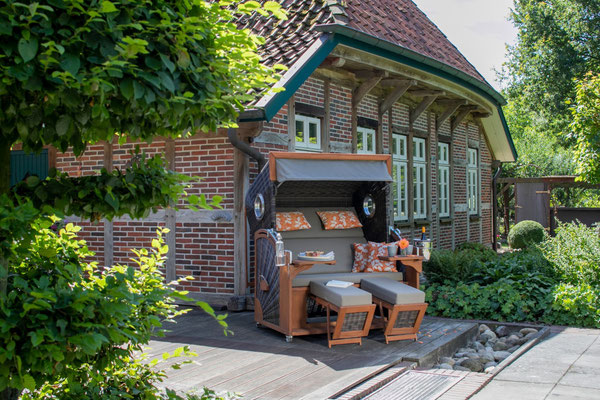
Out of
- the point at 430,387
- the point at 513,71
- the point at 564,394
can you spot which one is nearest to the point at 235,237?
the point at 430,387

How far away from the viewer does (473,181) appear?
16.2 meters

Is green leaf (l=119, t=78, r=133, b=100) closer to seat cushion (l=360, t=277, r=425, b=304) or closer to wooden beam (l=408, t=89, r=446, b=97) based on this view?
seat cushion (l=360, t=277, r=425, b=304)

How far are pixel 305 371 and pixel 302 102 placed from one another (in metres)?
4.72

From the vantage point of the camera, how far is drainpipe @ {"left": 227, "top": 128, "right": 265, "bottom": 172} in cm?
771

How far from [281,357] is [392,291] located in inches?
51.1

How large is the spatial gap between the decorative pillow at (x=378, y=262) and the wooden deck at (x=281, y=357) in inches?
27.8

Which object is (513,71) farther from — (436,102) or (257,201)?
(257,201)

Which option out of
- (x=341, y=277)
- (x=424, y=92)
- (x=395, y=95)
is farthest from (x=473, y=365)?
(x=424, y=92)

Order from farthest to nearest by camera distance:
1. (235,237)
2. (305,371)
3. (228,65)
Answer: (235,237)
(305,371)
(228,65)

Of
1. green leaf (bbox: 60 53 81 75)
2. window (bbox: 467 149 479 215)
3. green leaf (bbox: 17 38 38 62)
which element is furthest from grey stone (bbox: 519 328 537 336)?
window (bbox: 467 149 479 215)

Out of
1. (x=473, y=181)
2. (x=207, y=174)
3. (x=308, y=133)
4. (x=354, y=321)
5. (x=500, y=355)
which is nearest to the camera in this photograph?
(x=354, y=321)

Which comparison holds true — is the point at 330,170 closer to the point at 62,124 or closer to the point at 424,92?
the point at 62,124

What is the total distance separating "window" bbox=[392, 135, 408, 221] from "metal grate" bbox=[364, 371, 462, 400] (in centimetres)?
659

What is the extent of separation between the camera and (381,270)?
7.21m
